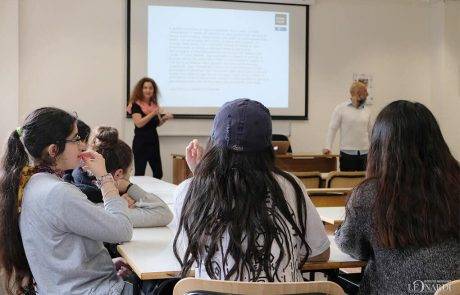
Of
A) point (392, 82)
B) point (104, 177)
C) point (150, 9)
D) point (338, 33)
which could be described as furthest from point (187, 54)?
point (104, 177)

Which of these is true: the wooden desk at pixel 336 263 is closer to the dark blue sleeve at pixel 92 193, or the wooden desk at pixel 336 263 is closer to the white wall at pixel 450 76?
the dark blue sleeve at pixel 92 193

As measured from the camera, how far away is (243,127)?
1.52 m

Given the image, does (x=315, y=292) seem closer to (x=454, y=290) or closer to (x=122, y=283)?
(x=454, y=290)

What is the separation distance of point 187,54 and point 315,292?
18.7ft

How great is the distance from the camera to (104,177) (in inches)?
76.4

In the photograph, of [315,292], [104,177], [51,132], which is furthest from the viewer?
[104,177]

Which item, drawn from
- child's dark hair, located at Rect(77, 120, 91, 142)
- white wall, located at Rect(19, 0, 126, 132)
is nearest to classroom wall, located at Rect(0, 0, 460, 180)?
white wall, located at Rect(19, 0, 126, 132)

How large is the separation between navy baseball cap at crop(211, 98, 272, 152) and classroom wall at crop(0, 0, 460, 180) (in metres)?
5.29

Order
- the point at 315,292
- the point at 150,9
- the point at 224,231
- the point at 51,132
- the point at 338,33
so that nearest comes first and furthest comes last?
the point at 315,292 → the point at 224,231 → the point at 51,132 → the point at 150,9 → the point at 338,33

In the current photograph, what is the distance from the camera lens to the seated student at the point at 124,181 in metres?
2.31

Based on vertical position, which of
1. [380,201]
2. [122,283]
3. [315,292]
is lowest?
[122,283]

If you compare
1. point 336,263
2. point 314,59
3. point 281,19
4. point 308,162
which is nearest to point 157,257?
point 336,263

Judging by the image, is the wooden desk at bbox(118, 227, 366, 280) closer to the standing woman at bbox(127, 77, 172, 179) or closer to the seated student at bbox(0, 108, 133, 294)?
the seated student at bbox(0, 108, 133, 294)

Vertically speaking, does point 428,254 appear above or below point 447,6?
below
